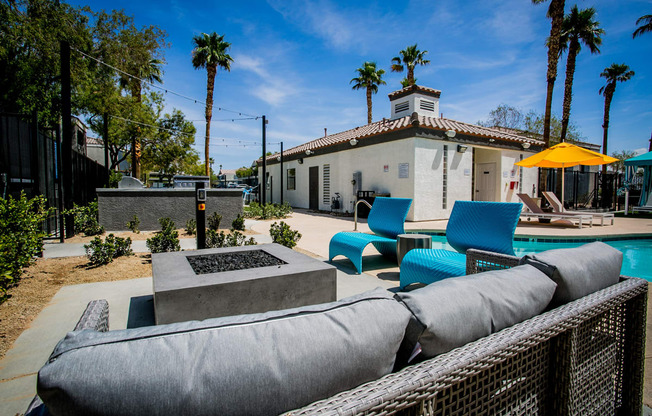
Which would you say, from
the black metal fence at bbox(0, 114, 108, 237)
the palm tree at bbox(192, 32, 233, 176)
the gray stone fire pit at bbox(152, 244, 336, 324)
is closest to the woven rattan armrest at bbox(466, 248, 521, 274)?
the gray stone fire pit at bbox(152, 244, 336, 324)

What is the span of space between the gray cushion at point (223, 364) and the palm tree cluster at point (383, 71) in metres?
20.6

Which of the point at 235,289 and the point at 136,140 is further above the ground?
the point at 136,140

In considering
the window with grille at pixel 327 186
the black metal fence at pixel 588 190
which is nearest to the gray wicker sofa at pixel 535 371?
the window with grille at pixel 327 186

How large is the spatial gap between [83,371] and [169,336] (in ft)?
0.56

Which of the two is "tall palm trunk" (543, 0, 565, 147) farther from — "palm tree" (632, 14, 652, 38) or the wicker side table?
the wicker side table

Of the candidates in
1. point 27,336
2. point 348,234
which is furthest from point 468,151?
point 27,336

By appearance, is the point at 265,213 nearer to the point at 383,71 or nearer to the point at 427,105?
the point at 427,105

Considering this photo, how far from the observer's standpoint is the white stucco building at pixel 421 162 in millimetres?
10891

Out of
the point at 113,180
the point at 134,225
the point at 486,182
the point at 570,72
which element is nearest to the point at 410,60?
the point at 570,72

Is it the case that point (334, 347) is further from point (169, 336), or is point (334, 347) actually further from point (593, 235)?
point (593, 235)

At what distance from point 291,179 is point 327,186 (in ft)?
14.0

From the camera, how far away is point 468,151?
12.1 m

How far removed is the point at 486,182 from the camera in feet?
45.7

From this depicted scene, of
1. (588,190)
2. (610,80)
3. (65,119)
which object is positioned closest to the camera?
(65,119)
